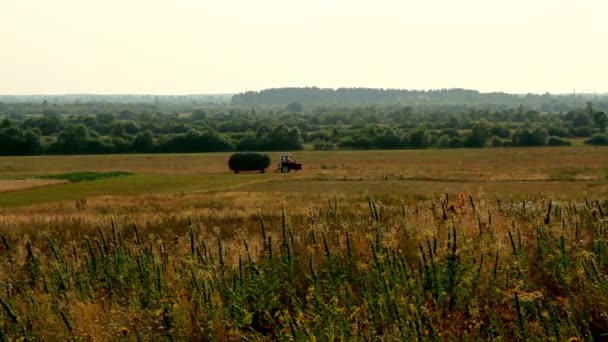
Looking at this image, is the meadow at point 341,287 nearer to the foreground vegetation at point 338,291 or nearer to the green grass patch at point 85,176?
the foreground vegetation at point 338,291

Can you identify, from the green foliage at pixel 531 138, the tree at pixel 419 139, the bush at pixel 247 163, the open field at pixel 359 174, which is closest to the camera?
the open field at pixel 359 174

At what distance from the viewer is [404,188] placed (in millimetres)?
53781

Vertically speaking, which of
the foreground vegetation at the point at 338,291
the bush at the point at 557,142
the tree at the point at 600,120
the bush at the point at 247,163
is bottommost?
the bush at the point at 557,142

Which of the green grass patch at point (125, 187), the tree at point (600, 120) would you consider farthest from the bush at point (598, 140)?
the green grass patch at point (125, 187)

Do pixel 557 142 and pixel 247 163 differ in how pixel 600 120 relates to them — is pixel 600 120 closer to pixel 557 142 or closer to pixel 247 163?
pixel 557 142

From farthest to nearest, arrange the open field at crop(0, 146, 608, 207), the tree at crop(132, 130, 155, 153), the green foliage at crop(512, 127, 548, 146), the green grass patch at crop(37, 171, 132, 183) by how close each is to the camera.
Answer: the green foliage at crop(512, 127, 548, 146) < the tree at crop(132, 130, 155, 153) < the green grass patch at crop(37, 171, 132, 183) < the open field at crop(0, 146, 608, 207)

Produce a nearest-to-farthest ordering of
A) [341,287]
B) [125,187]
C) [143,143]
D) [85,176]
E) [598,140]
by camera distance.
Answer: [341,287] < [125,187] < [85,176] < [598,140] < [143,143]

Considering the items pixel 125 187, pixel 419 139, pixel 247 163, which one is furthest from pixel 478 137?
pixel 125 187

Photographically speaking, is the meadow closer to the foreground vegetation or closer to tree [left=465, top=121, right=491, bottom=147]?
the foreground vegetation

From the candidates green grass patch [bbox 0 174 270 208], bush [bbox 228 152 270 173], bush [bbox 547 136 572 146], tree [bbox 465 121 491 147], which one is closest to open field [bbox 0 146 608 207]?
green grass patch [bbox 0 174 270 208]

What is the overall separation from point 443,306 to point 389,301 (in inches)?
29.5

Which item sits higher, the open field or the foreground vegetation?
the foreground vegetation

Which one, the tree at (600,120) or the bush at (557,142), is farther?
the tree at (600,120)

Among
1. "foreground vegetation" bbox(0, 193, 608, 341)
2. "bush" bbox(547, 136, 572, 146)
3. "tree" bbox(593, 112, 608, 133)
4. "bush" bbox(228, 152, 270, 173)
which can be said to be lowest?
"bush" bbox(547, 136, 572, 146)
